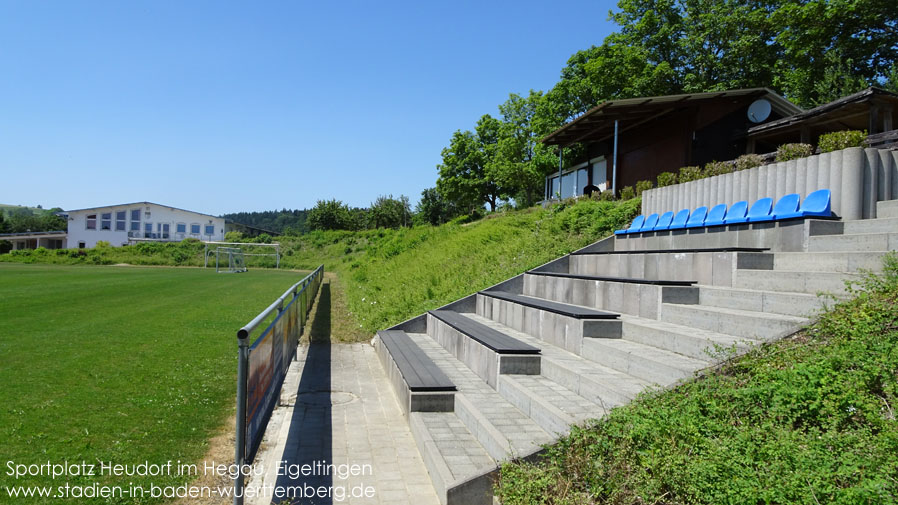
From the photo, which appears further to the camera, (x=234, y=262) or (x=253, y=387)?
(x=234, y=262)

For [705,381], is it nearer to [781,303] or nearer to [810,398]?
[810,398]

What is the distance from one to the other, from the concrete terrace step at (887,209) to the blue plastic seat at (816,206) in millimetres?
456

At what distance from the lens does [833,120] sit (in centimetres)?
1734

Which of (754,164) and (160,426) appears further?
(754,164)

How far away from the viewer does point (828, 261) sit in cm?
525

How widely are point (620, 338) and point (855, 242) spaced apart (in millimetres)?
2472

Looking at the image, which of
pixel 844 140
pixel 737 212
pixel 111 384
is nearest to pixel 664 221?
pixel 737 212

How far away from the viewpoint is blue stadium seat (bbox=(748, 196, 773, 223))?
7643mm

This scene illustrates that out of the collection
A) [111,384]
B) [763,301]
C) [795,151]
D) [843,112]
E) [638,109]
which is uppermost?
[638,109]

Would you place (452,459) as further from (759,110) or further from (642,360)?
(759,110)

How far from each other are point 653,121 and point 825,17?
11.8m

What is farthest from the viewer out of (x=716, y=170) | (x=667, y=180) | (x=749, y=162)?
(x=667, y=180)

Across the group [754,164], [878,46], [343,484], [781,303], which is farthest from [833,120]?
[343,484]

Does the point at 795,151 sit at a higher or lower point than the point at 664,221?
higher
